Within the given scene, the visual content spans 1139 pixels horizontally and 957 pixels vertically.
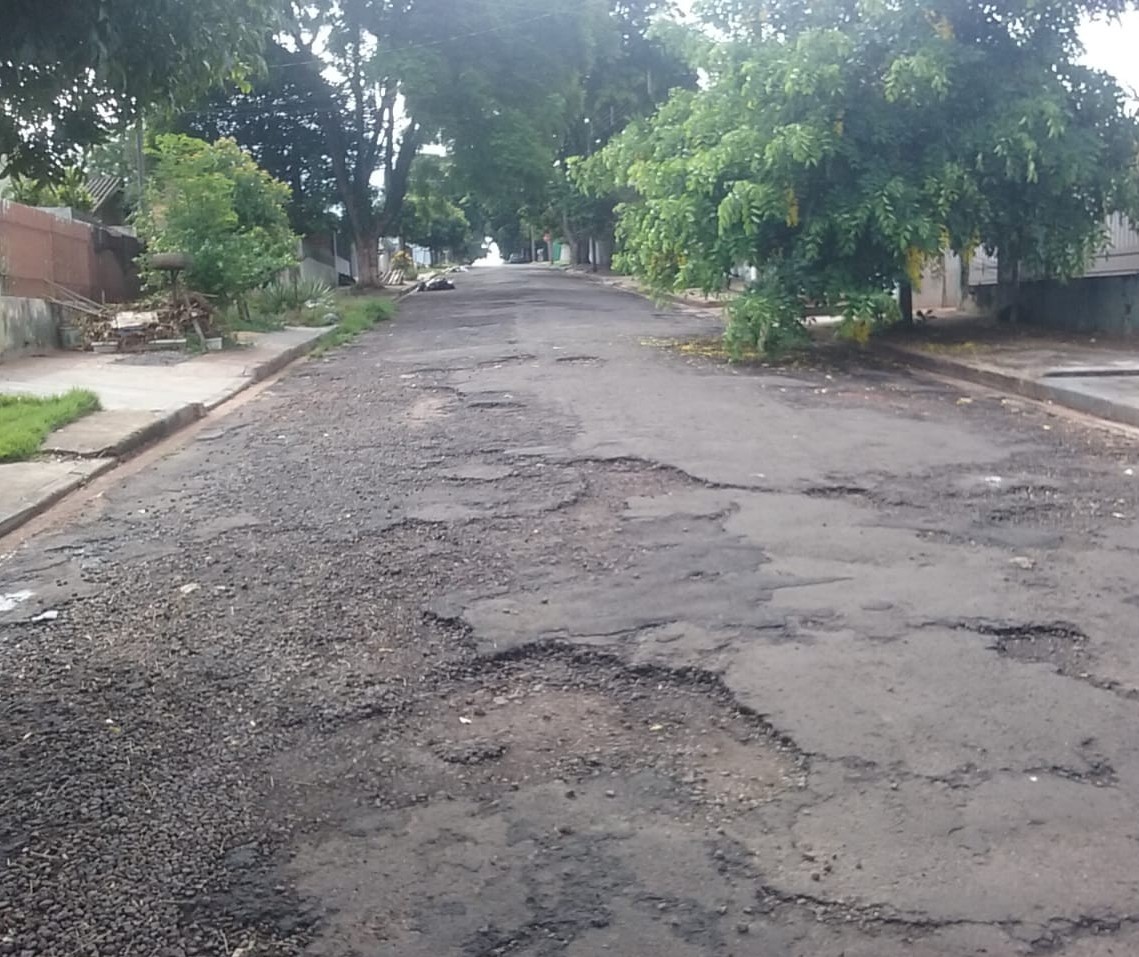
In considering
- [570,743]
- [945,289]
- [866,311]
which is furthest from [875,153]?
[570,743]

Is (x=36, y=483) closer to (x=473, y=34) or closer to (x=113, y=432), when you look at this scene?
(x=113, y=432)

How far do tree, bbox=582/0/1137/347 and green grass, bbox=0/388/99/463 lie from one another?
686 centimetres

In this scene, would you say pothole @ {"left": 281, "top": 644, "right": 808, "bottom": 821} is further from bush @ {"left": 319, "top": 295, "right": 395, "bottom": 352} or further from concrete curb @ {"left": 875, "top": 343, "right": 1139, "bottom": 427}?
bush @ {"left": 319, "top": 295, "right": 395, "bottom": 352}

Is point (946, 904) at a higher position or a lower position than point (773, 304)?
lower

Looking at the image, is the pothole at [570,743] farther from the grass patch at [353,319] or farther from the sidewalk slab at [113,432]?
the grass patch at [353,319]

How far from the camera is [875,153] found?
1523cm

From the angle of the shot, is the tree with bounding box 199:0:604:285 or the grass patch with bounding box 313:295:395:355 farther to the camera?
the tree with bounding box 199:0:604:285

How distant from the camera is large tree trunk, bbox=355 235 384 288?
39.5 m

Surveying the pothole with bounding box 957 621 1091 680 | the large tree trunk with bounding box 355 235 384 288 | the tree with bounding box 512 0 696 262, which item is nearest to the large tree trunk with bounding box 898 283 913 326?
the pothole with bounding box 957 621 1091 680

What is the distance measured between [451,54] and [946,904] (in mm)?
34717

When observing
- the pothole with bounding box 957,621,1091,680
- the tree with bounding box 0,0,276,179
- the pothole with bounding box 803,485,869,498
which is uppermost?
the tree with bounding box 0,0,276,179

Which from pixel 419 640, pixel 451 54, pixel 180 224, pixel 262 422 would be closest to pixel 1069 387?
pixel 262 422

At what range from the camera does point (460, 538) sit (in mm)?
6508

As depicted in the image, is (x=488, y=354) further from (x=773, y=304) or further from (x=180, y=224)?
(x=180, y=224)
